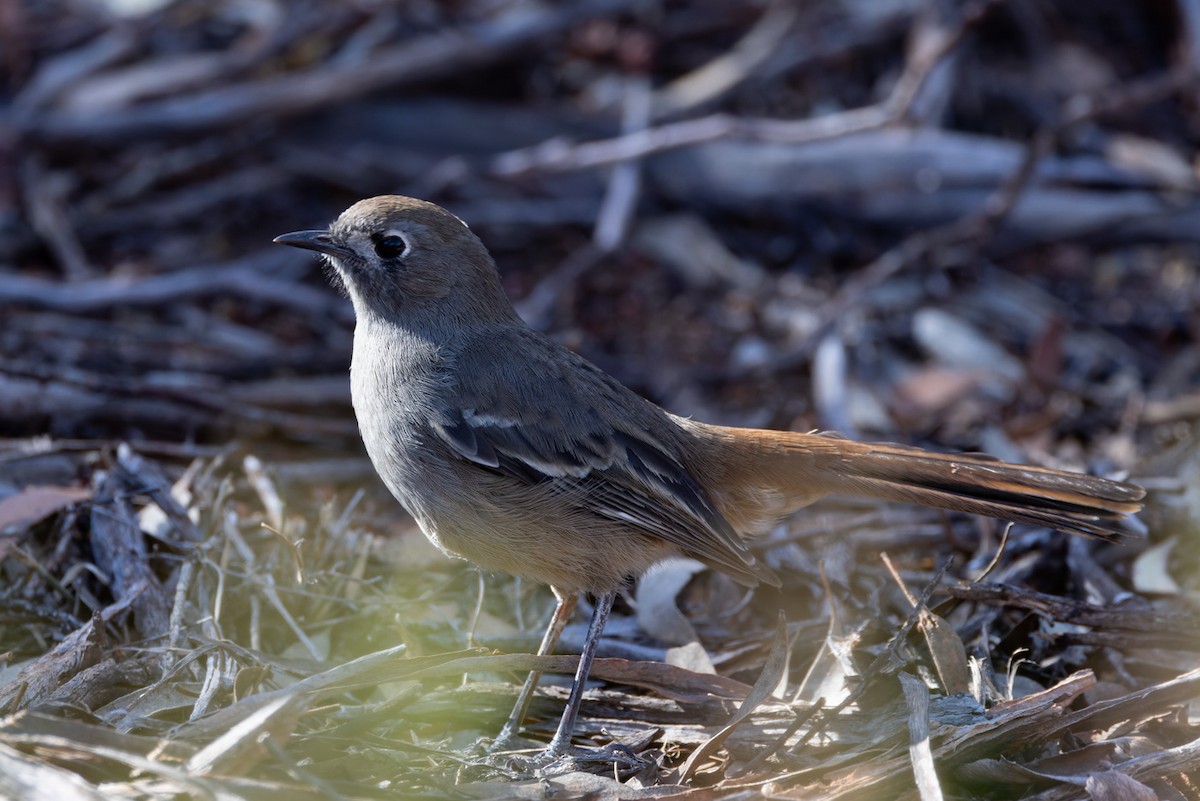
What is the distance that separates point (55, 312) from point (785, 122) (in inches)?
178

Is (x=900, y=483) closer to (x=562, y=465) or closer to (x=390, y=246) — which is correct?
(x=562, y=465)

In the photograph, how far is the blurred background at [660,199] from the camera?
260 inches

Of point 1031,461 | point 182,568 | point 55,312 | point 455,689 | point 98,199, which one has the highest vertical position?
point 98,199

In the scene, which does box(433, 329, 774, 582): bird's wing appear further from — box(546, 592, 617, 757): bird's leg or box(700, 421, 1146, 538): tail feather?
box(546, 592, 617, 757): bird's leg

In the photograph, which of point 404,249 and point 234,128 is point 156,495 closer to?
point 404,249

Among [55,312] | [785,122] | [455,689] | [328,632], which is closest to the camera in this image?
[455,689]

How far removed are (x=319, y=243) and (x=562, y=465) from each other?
1336mm

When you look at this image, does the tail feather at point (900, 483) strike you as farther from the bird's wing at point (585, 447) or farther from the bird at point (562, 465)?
the bird's wing at point (585, 447)

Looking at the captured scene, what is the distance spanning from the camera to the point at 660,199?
7.98 metres

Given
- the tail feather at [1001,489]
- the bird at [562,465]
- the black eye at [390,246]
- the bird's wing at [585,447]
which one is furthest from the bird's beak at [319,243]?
the tail feather at [1001,489]

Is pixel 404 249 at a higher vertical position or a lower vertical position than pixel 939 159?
lower

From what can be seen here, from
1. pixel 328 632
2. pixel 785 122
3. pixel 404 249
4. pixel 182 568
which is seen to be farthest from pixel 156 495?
pixel 785 122

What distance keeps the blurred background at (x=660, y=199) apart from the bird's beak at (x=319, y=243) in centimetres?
119

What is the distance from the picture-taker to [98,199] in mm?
7609
